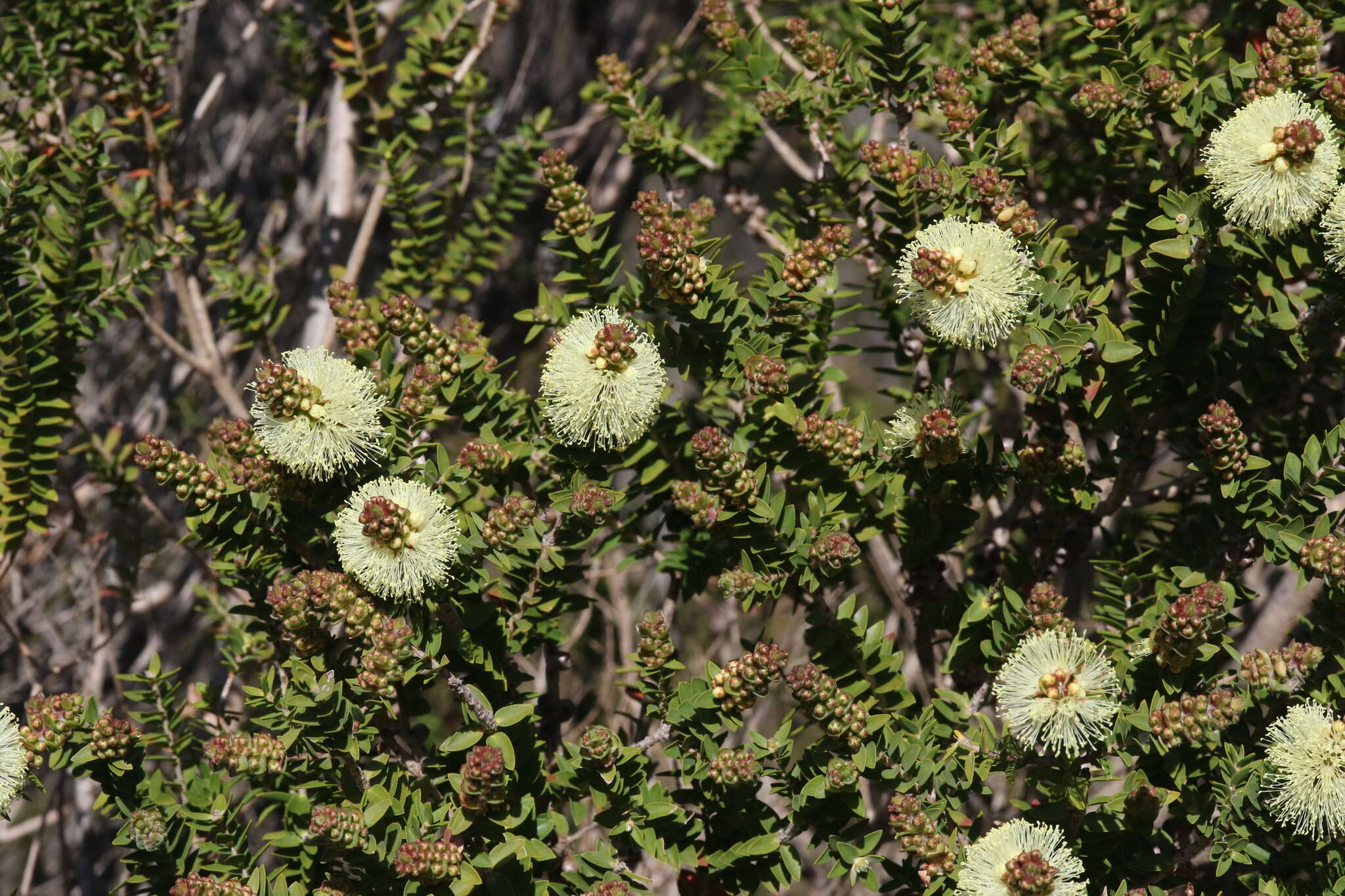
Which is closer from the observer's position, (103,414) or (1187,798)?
(1187,798)

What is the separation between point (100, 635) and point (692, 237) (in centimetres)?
219

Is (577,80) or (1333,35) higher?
(1333,35)

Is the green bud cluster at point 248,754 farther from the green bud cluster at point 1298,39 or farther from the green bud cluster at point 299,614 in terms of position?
the green bud cluster at point 1298,39

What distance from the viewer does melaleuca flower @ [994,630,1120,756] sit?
1.78 m

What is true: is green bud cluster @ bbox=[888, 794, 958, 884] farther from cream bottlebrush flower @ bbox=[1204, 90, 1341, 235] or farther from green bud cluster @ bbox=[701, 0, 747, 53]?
green bud cluster @ bbox=[701, 0, 747, 53]

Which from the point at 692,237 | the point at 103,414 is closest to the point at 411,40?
the point at 692,237

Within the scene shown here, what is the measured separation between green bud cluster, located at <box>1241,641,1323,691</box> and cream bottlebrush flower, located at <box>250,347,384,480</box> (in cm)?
153

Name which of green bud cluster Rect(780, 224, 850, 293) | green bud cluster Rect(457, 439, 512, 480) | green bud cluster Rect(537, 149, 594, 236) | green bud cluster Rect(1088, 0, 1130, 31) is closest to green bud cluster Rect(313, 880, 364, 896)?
A: green bud cluster Rect(457, 439, 512, 480)

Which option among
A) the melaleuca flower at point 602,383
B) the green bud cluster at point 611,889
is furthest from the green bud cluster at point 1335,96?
the green bud cluster at point 611,889

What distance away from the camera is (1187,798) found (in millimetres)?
1854

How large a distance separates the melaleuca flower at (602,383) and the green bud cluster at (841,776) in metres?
0.67

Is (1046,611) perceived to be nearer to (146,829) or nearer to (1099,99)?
(1099,99)

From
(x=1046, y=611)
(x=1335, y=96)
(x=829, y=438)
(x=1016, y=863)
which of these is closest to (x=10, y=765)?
(x=829, y=438)

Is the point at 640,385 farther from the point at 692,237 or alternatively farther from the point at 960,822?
the point at 960,822
